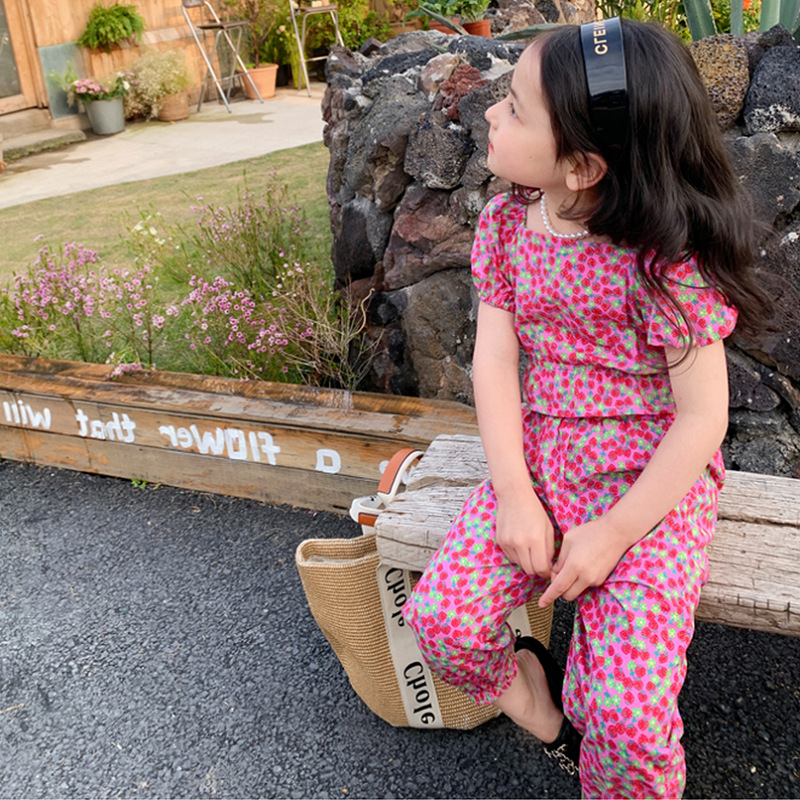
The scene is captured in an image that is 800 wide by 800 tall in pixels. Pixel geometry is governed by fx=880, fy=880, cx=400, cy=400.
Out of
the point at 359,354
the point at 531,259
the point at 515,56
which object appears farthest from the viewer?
the point at 359,354

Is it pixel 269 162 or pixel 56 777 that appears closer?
pixel 56 777

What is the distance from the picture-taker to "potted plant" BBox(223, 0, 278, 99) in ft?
33.1

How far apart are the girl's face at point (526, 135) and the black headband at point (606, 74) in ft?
0.28

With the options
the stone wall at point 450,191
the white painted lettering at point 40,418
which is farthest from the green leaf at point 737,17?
the white painted lettering at point 40,418

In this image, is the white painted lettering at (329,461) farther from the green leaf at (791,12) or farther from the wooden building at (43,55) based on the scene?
the wooden building at (43,55)

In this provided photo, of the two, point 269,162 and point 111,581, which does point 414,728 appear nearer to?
point 111,581

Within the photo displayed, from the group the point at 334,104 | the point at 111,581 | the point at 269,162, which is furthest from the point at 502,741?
the point at 269,162

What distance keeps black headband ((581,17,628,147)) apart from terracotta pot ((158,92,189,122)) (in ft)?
27.5

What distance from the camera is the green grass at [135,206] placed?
4965mm

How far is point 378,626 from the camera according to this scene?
186cm

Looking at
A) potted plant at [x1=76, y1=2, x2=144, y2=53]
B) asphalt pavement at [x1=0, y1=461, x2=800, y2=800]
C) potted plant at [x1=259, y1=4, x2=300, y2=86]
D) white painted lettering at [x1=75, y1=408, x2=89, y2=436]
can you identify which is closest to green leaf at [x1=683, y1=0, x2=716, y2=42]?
asphalt pavement at [x1=0, y1=461, x2=800, y2=800]

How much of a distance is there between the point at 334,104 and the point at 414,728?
2.33 metres

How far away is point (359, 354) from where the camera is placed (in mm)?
3182

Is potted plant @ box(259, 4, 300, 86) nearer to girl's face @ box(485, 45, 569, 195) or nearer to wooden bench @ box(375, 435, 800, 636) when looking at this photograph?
wooden bench @ box(375, 435, 800, 636)
